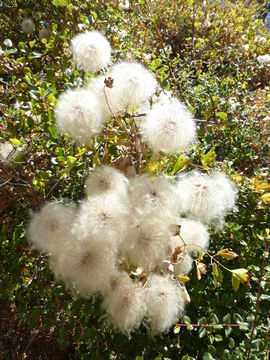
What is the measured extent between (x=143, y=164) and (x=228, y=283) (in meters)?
0.81

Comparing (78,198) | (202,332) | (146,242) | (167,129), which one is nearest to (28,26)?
(78,198)

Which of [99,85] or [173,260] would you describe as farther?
[99,85]

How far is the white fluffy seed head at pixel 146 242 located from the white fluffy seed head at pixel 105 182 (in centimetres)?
17

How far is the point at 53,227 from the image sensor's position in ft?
3.88

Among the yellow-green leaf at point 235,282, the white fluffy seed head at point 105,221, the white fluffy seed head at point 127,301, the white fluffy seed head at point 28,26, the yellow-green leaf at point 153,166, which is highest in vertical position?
the white fluffy seed head at point 28,26

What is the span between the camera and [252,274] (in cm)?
155

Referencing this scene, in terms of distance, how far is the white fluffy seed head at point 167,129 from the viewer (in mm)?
1172

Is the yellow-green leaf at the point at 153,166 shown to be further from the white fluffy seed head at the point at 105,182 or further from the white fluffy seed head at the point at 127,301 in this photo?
the white fluffy seed head at the point at 127,301

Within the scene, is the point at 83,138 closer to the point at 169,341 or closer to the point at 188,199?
the point at 188,199

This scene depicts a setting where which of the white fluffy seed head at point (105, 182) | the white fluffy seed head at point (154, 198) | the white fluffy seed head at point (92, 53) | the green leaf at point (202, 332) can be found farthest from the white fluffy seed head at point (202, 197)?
the white fluffy seed head at point (92, 53)

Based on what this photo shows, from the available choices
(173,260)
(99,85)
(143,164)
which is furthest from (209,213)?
(99,85)

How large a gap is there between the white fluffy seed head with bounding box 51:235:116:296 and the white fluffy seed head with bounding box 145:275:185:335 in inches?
6.6

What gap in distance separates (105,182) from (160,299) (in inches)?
19.6

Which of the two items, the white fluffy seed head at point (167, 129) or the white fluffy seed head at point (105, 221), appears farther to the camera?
the white fluffy seed head at point (167, 129)
